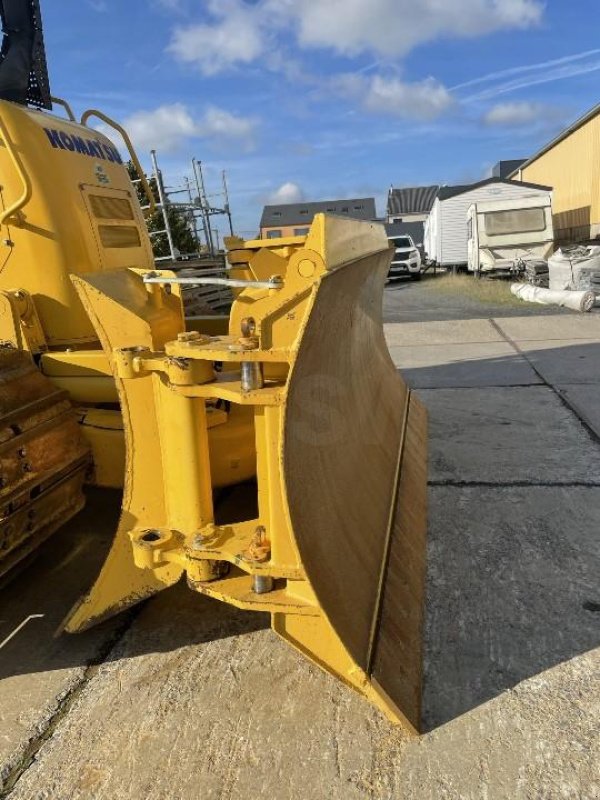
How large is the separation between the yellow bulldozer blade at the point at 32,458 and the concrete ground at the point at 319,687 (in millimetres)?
441

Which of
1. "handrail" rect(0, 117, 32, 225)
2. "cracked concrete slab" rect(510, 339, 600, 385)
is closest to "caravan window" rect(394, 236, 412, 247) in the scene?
"cracked concrete slab" rect(510, 339, 600, 385)

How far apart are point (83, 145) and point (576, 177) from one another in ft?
82.1

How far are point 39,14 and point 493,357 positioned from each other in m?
6.17

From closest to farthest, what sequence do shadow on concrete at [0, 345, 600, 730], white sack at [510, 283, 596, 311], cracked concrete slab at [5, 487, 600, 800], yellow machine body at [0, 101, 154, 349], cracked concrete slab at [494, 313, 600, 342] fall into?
cracked concrete slab at [5, 487, 600, 800], shadow on concrete at [0, 345, 600, 730], yellow machine body at [0, 101, 154, 349], cracked concrete slab at [494, 313, 600, 342], white sack at [510, 283, 596, 311]

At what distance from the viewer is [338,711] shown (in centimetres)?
219

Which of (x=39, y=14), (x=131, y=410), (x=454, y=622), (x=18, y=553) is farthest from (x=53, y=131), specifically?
(x=454, y=622)

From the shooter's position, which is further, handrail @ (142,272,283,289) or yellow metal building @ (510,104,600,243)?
yellow metal building @ (510,104,600,243)

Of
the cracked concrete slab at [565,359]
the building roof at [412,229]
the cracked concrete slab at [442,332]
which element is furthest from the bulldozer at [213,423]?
the building roof at [412,229]

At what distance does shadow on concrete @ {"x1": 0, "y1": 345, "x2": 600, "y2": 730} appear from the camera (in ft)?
7.88

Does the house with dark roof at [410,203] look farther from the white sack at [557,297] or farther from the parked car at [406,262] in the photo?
the white sack at [557,297]

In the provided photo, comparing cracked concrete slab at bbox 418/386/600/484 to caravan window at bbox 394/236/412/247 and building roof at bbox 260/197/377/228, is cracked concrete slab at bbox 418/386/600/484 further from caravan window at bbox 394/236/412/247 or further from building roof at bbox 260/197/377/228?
building roof at bbox 260/197/377/228

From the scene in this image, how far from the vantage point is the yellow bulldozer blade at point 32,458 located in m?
2.60

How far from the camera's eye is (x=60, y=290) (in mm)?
3283

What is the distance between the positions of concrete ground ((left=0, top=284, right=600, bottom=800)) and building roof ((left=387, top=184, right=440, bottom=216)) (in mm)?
57609
